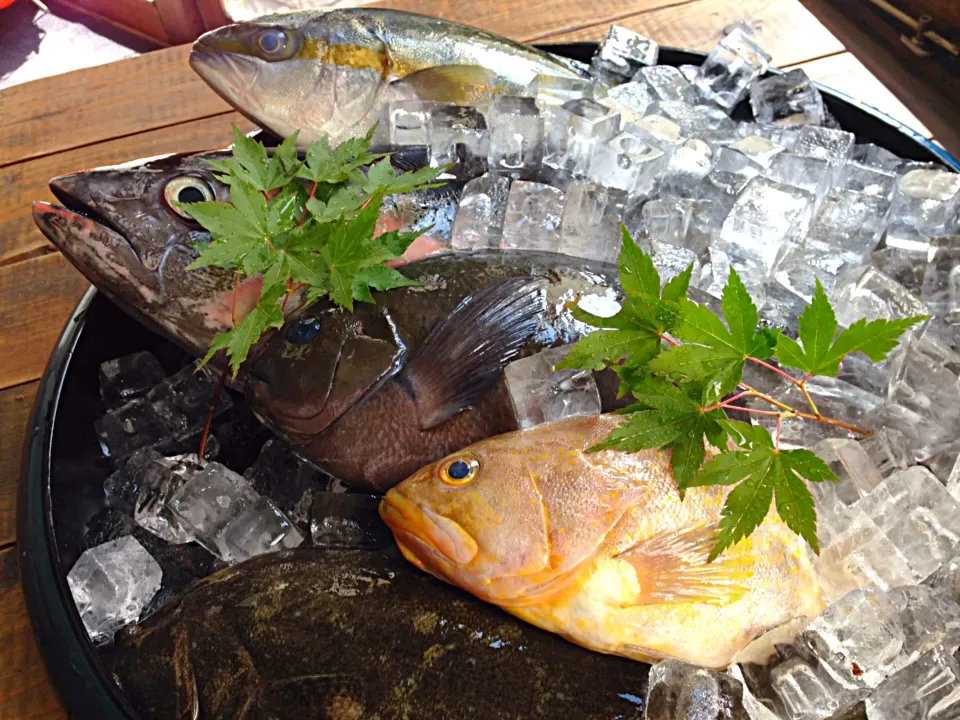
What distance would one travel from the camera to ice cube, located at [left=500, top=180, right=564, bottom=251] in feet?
5.07

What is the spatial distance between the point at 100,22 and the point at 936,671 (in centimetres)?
450

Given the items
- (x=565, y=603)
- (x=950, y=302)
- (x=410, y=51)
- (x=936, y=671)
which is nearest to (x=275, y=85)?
(x=410, y=51)

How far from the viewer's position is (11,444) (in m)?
1.74

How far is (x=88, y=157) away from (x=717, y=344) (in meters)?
2.00

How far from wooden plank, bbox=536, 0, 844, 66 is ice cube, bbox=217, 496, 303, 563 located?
179 centimetres

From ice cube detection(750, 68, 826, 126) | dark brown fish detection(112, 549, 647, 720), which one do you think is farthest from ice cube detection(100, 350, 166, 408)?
ice cube detection(750, 68, 826, 126)

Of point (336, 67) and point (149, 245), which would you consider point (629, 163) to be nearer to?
point (336, 67)

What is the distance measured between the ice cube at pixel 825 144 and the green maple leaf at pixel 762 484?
3.57 feet

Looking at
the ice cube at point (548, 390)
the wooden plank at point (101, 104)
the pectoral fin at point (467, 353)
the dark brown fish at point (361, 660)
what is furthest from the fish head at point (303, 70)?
the dark brown fish at point (361, 660)

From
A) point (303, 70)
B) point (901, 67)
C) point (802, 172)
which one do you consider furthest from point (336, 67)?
point (901, 67)

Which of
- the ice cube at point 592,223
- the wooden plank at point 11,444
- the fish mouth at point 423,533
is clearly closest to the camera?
the fish mouth at point 423,533

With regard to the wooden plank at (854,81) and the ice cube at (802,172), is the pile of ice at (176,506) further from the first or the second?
the wooden plank at (854,81)

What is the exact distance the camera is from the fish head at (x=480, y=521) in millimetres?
1023

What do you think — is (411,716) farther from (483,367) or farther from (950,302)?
(950,302)
